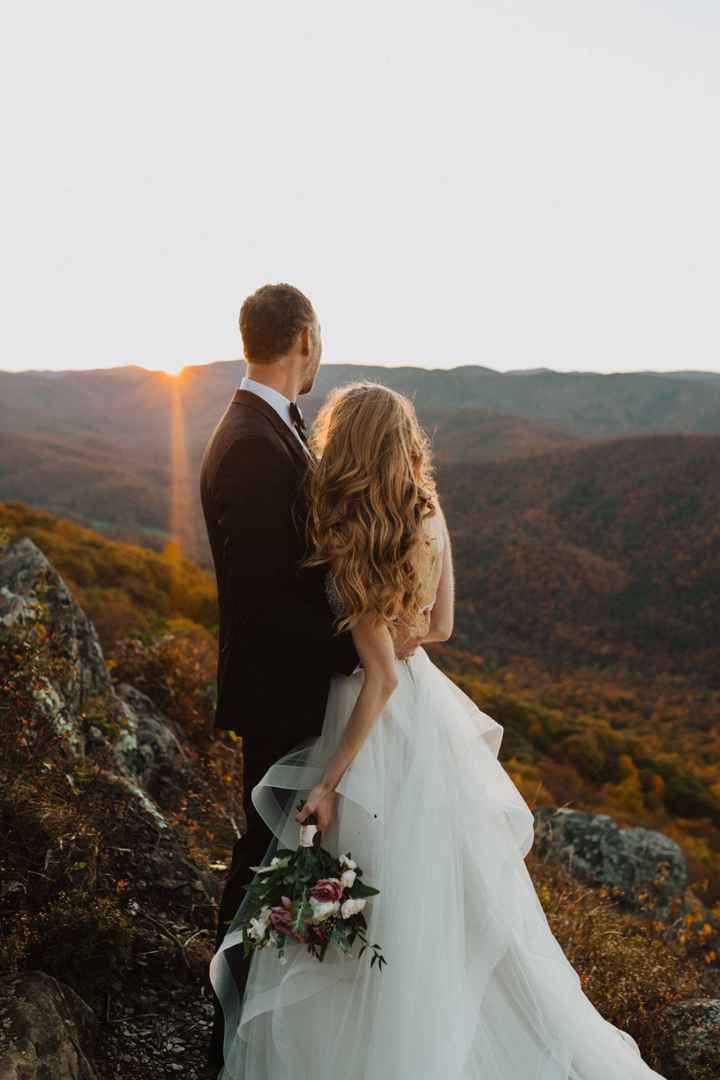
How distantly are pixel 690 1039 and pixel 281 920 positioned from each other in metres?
2.38

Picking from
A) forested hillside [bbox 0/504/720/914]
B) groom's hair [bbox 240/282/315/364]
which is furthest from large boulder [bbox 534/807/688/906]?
groom's hair [bbox 240/282/315/364]

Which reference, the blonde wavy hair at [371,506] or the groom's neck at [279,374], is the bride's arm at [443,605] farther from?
the groom's neck at [279,374]

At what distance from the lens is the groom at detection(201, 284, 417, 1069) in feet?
7.95

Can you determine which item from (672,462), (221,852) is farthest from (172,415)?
(221,852)

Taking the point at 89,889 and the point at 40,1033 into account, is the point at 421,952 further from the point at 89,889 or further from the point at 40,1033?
the point at 89,889

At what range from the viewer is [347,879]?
7.45 ft

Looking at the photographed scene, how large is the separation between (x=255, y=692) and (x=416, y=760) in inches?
21.1

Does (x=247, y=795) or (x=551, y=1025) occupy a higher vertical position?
(x=247, y=795)

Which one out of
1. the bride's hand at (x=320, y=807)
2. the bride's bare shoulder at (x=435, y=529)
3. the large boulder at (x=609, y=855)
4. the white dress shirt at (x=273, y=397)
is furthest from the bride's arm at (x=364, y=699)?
the large boulder at (x=609, y=855)

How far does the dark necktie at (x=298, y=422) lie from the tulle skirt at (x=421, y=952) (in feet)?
2.67

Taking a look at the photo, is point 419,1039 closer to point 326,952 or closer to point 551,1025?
point 326,952

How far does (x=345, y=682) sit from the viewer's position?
2584mm

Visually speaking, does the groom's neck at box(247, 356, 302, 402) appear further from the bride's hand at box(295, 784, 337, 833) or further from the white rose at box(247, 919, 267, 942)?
the white rose at box(247, 919, 267, 942)

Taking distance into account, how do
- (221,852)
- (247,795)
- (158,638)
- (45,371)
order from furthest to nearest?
(45,371) → (158,638) → (221,852) → (247,795)
